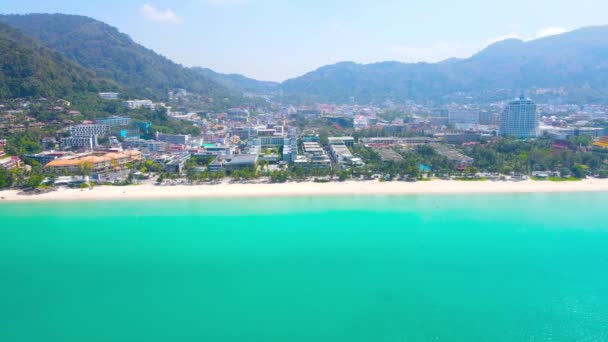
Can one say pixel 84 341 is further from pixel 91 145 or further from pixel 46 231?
pixel 91 145

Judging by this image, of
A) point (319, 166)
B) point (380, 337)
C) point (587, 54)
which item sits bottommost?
point (380, 337)

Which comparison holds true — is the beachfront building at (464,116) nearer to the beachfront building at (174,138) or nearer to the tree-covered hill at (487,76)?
the tree-covered hill at (487,76)

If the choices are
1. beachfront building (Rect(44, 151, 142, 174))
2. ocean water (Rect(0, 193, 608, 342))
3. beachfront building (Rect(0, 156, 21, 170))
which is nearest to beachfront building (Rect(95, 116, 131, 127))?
beachfront building (Rect(44, 151, 142, 174))

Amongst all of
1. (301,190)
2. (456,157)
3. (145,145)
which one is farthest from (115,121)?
(456,157)

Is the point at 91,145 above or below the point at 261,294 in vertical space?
above

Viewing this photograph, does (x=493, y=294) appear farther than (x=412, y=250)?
No

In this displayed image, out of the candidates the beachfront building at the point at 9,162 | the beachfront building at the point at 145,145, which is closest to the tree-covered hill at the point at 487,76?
the beachfront building at the point at 145,145

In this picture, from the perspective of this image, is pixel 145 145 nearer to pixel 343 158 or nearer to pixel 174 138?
pixel 174 138

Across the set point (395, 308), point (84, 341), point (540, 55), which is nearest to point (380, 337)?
point (395, 308)
